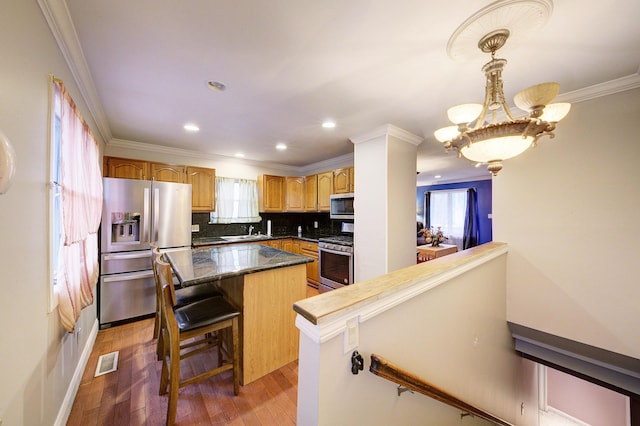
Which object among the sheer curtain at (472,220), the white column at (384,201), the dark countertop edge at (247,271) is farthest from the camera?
the sheer curtain at (472,220)

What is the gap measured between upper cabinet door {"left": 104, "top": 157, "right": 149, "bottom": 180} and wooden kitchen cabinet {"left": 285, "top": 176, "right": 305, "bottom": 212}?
245 centimetres

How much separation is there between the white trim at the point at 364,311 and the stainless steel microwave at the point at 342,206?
237 centimetres

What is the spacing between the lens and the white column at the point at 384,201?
9.59 ft

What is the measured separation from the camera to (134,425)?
1535 mm

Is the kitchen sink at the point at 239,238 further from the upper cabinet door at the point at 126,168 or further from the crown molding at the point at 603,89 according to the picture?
the crown molding at the point at 603,89

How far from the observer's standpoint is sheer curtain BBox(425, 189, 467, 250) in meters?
7.56

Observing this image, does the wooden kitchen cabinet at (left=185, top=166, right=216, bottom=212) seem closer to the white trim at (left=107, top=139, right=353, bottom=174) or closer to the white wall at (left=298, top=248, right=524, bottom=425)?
the white trim at (left=107, top=139, right=353, bottom=174)

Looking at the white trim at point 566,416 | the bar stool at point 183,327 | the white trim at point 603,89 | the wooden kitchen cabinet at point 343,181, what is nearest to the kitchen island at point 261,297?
the bar stool at point 183,327

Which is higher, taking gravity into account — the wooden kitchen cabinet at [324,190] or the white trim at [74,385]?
the wooden kitchen cabinet at [324,190]

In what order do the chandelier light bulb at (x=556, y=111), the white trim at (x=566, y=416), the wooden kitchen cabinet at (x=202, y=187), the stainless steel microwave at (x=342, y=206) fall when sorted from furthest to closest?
1. the white trim at (x=566, y=416)
2. the wooden kitchen cabinet at (x=202, y=187)
3. the stainless steel microwave at (x=342, y=206)
4. the chandelier light bulb at (x=556, y=111)

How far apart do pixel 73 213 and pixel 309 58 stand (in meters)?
1.95

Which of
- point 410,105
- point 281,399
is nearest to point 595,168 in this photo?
point 410,105

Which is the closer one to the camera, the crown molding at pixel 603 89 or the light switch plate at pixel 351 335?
the light switch plate at pixel 351 335

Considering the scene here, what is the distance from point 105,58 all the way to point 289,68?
1.32 metres
